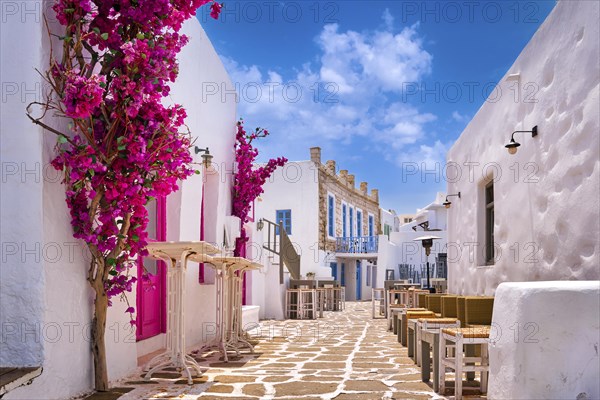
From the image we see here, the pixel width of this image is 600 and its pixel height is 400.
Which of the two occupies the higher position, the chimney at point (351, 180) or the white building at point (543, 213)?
the chimney at point (351, 180)

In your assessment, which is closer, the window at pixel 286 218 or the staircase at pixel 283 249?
the staircase at pixel 283 249

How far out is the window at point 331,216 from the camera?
75.2 ft

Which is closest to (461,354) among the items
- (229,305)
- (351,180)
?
(229,305)

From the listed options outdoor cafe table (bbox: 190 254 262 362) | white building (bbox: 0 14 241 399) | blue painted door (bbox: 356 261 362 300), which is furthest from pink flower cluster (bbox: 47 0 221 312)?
blue painted door (bbox: 356 261 362 300)

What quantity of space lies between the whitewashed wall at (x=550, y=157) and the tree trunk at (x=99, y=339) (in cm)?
395

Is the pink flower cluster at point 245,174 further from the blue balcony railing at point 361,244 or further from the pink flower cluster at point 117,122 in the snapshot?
the blue balcony railing at point 361,244

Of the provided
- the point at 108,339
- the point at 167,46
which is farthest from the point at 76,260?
the point at 167,46

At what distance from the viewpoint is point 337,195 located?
2406cm

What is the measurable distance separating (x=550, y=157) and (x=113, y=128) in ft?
13.2

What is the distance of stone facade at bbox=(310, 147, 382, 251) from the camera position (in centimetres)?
2206

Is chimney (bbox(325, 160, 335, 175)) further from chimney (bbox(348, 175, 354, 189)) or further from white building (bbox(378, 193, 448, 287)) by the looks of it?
white building (bbox(378, 193, 448, 287))

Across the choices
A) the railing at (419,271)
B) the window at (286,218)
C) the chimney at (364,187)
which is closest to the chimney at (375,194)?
the chimney at (364,187)

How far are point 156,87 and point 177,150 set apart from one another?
53 cm

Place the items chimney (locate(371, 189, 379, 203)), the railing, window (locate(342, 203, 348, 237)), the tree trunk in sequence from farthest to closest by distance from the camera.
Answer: chimney (locate(371, 189, 379, 203))
window (locate(342, 203, 348, 237))
the railing
the tree trunk
